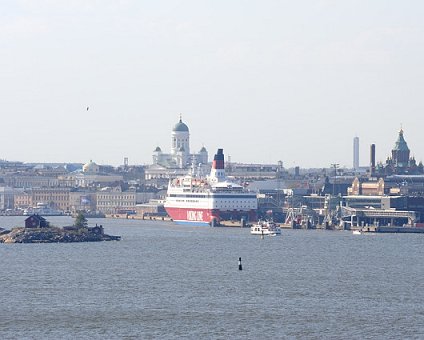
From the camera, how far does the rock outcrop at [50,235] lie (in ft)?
306

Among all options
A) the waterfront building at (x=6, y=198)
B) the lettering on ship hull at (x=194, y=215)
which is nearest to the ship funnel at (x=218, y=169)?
the lettering on ship hull at (x=194, y=215)

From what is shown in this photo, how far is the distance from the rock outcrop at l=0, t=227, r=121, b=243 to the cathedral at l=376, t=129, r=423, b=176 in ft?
236

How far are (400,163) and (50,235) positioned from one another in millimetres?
80524

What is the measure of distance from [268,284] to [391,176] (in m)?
97.3

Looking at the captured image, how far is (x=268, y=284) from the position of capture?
62031 mm

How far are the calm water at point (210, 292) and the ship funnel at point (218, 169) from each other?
50.1m

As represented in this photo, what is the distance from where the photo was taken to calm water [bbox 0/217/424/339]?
4894cm

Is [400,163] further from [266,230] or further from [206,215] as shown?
[266,230]

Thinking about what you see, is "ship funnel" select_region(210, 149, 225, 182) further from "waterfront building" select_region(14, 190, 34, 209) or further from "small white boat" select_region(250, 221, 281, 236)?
"waterfront building" select_region(14, 190, 34, 209)

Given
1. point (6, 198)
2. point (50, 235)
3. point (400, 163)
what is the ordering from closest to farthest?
1. point (50, 235)
2. point (400, 163)
3. point (6, 198)

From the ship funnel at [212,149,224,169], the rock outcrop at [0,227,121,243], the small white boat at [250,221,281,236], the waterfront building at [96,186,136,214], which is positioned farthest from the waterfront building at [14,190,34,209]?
the rock outcrop at [0,227,121,243]

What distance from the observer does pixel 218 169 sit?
465 ft

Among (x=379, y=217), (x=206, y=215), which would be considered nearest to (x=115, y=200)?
(x=206, y=215)

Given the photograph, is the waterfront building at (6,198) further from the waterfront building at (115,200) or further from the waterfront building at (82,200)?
the waterfront building at (115,200)
